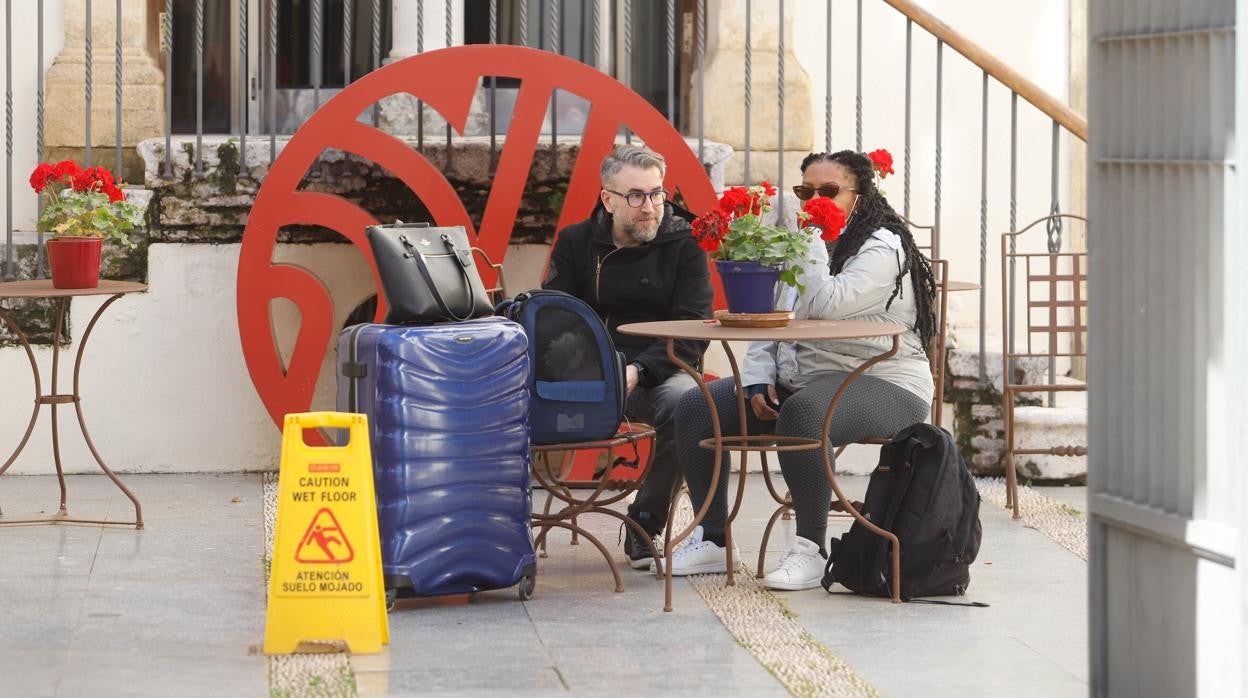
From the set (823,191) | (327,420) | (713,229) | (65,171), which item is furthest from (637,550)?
(65,171)

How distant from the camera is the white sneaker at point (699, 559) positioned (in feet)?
16.9

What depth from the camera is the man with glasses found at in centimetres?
533

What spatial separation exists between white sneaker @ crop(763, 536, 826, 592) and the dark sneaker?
407 millimetres

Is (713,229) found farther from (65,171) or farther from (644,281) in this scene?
(65,171)

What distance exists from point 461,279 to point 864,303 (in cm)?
113

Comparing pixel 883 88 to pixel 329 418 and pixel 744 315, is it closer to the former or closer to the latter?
pixel 744 315

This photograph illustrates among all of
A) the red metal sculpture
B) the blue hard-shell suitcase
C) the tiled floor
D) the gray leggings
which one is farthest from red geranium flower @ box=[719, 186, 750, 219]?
the red metal sculpture

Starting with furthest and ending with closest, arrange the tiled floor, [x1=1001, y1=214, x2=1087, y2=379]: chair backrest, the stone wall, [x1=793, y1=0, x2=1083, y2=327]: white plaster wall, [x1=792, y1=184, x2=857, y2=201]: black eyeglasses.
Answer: [x1=793, y1=0, x2=1083, y2=327]: white plaster wall
the stone wall
[x1=1001, y1=214, x2=1087, y2=379]: chair backrest
[x1=792, y1=184, x2=857, y2=201]: black eyeglasses
the tiled floor

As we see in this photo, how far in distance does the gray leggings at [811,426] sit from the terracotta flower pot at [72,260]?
1.95 meters

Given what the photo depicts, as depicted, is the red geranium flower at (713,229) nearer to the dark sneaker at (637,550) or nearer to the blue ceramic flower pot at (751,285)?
the blue ceramic flower pot at (751,285)

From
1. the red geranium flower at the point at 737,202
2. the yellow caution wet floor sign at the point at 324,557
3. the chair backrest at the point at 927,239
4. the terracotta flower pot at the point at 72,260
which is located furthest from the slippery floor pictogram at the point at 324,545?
the chair backrest at the point at 927,239

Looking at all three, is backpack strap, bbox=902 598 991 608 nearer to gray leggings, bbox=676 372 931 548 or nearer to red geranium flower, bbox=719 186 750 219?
gray leggings, bbox=676 372 931 548

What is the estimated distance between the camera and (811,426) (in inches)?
195

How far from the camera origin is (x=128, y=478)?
6.77 meters
